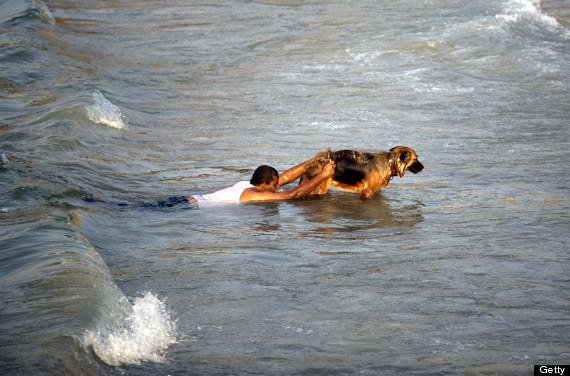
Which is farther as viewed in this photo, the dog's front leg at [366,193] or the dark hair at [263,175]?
the dog's front leg at [366,193]

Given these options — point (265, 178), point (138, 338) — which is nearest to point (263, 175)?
point (265, 178)

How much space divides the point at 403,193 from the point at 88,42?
13.1 metres

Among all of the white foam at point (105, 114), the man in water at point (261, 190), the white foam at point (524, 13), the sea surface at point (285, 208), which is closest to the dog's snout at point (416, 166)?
the sea surface at point (285, 208)

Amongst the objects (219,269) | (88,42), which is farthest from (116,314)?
(88,42)

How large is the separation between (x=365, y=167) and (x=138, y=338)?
463 cm

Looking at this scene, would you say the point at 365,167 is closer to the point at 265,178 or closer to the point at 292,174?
the point at 292,174

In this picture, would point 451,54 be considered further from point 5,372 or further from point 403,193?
point 5,372

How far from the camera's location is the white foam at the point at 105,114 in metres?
14.4

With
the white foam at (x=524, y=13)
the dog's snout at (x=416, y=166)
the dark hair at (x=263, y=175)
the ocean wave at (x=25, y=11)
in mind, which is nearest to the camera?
the dark hair at (x=263, y=175)

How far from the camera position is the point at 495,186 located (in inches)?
419

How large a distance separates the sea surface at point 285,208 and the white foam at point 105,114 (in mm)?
45

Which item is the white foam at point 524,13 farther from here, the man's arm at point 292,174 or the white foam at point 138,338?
the white foam at point 138,338

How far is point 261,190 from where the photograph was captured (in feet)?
33.9

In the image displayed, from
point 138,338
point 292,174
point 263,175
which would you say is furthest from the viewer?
point 292,174
